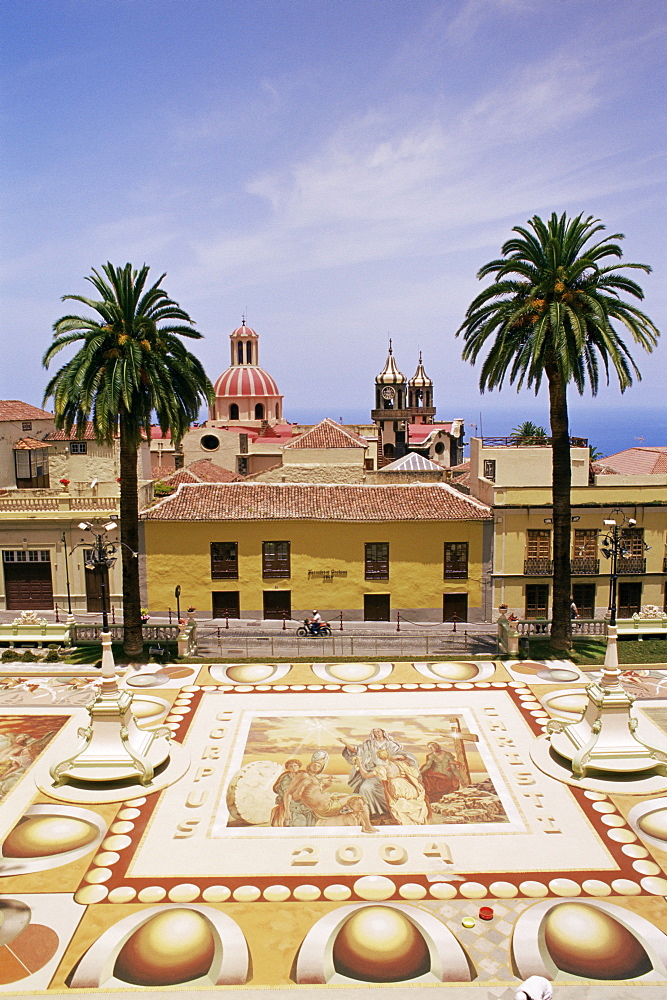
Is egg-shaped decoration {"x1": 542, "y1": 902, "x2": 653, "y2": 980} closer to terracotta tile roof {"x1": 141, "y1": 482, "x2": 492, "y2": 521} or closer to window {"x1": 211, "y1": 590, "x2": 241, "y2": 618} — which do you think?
terracotta tile roof {"x1": 141, "y1": 482, "x2": 492, "y2": 521}

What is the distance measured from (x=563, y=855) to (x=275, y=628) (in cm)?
1913

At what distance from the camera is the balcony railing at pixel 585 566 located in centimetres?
3475

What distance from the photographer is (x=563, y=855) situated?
16.1 m

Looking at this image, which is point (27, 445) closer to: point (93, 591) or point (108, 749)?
point (93, 591)

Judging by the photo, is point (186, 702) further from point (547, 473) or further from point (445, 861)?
point (547, 473)

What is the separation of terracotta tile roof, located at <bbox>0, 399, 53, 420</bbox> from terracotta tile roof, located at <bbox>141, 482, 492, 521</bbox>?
1421 cm

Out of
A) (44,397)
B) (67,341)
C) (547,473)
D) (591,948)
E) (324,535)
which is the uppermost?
(67,341)

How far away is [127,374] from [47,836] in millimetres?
14292

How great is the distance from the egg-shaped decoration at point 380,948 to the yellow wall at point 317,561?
2050 cm

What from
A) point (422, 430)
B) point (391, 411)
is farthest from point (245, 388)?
point (422, 430)

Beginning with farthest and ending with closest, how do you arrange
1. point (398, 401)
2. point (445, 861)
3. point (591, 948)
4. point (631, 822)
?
point (398, 401) → point (631, 822) → point (445, 861) → point (591, 948)

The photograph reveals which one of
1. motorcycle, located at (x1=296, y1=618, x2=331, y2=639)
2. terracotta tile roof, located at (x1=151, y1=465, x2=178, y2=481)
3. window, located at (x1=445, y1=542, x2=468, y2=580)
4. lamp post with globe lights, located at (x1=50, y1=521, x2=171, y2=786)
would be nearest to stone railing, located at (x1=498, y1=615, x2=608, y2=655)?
window, located at (x1=445, y1=542, x2=468, y2=580)

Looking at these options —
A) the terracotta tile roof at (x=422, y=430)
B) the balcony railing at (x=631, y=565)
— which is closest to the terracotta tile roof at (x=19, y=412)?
the balcony railing at (x=631, y=565)

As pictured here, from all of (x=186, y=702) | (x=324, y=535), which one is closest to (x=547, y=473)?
(x=324, y=535)
